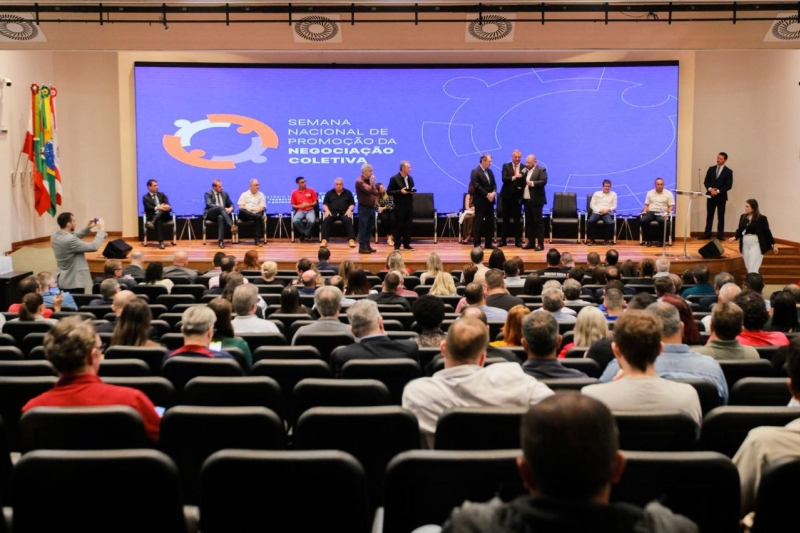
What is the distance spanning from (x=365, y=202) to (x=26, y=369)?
867cm

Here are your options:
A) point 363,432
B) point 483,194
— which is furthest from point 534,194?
point 363,432

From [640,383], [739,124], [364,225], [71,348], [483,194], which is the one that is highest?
[739,124]

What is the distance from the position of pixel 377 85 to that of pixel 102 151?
5262 millimetres

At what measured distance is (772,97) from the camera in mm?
15172

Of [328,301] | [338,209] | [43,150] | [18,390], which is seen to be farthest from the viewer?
[43,150]

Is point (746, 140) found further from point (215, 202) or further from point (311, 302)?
point (311, 302)

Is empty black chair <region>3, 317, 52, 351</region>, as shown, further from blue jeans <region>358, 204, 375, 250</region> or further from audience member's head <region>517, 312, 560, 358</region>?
blue jeans <region>358, 204, 375, 250</region>

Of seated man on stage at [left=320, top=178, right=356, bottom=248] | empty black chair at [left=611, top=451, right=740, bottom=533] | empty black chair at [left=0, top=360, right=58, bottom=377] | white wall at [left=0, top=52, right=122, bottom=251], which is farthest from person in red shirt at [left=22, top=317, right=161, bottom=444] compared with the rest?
white wall at [left=0, top=52, right=122, bottom=251]

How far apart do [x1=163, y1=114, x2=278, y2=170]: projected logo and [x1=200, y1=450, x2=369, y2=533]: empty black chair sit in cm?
1333

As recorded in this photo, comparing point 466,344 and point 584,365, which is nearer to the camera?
point 466,344

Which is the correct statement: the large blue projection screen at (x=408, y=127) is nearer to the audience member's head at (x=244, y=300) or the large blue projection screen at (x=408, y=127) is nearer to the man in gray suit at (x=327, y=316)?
the audience member's head at (x=244, y=300)

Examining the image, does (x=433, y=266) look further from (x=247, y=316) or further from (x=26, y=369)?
(x=26, y=369)

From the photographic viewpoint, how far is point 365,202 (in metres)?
12.6

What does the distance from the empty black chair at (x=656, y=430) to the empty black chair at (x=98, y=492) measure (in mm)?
1449
